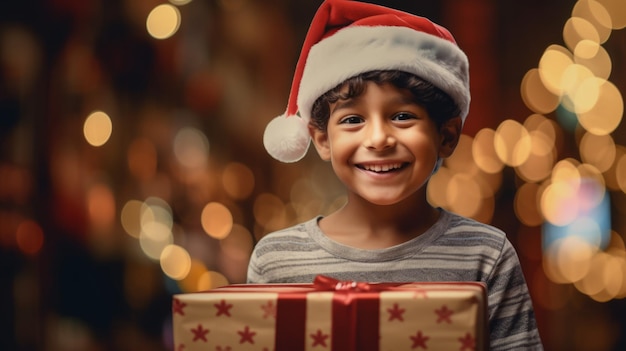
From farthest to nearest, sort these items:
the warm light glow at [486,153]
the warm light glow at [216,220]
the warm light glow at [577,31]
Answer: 1. the warm light glow at [486,153]
2. the warm light glow at [216,220]
3. the warm light glow at [577,31]

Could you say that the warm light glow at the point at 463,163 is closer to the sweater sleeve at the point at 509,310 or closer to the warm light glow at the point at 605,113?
the warm light glow at the point at 605,113

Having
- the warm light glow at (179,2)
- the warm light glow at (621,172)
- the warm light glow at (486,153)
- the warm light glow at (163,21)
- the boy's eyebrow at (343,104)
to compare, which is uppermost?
the warm light glow at (179,2)

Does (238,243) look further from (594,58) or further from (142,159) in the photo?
(594,58)

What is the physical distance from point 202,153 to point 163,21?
713mm

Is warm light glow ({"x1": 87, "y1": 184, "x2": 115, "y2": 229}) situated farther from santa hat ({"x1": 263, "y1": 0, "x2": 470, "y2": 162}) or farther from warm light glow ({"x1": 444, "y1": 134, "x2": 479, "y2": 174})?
warm light glow ({"x1": 444, "y1": 134, "x2": 479, "y2": 174})

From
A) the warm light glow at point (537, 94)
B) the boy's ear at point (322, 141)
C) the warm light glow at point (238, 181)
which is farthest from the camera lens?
the warm light glow at point (238, 181)

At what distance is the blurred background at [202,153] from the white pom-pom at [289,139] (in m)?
0.93

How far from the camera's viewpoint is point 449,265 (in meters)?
1.15

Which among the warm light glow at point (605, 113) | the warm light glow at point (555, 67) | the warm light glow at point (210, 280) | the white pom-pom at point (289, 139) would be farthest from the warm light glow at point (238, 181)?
the white pom-pom at point (289, 139)

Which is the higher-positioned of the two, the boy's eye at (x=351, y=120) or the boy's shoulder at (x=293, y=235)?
the boy's eye at (x=351, y=120)

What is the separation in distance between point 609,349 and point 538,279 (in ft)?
1.47

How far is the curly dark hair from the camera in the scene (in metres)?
1.12

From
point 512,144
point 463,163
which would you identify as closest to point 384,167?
point 512,144

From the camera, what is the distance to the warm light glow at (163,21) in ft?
8.46
